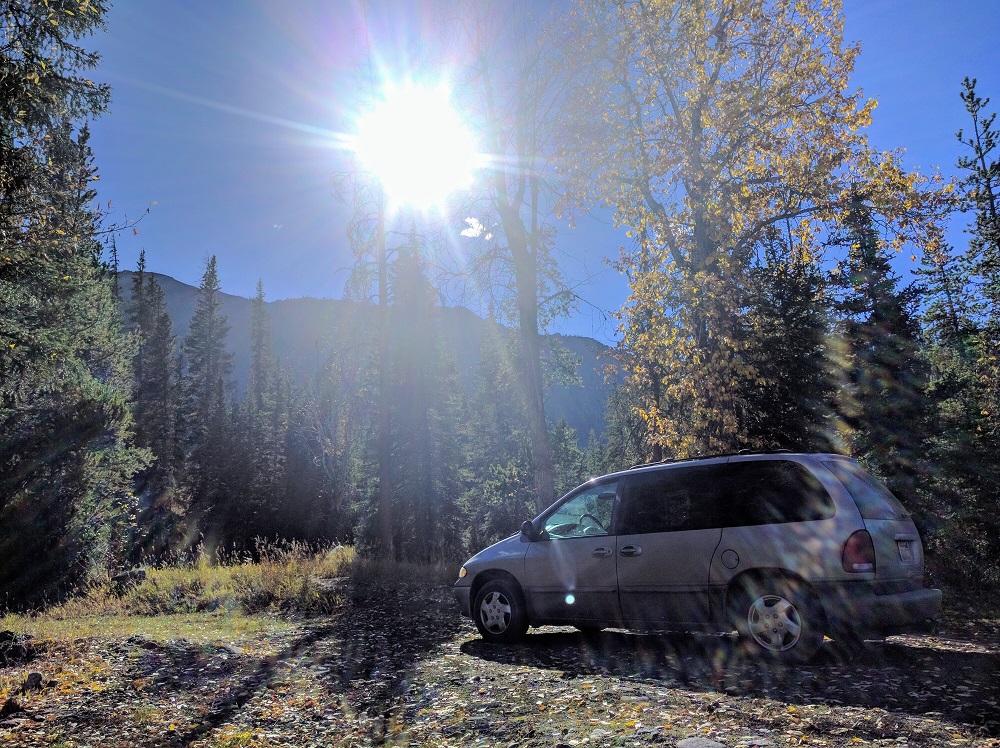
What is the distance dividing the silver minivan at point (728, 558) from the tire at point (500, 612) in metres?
0.02

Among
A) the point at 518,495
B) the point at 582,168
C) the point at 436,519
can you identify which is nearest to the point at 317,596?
the point at 582,168

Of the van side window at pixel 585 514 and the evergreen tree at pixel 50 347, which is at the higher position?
the evergreen tree at pixel 50 347

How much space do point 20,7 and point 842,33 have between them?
55.2 ft

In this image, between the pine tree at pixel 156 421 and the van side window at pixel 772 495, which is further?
the pine tree at pixel 156 421

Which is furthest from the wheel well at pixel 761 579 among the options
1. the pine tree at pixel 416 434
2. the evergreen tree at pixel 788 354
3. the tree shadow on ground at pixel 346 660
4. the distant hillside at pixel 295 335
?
the distant hillside at pixel 295 335

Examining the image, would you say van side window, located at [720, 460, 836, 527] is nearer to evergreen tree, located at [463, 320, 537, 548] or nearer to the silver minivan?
the silver minivan

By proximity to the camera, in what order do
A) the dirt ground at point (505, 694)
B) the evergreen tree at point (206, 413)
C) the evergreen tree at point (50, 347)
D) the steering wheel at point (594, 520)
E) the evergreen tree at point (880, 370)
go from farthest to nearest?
the evergreen tree at point (206, 413) < the evergreen tree at point (880, 370) < the evergreen tree at point (50, 347) < the steering wheel at point (594, 520) < the dirt ground at point (505, 694)

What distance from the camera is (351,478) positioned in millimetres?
45938

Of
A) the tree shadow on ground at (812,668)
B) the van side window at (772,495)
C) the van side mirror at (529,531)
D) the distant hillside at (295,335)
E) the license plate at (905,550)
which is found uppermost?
the distant hillside at (295,335)

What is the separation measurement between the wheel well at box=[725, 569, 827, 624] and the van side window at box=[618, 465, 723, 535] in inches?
22.8

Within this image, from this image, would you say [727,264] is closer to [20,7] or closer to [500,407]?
[20,7]

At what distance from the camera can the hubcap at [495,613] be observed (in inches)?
308

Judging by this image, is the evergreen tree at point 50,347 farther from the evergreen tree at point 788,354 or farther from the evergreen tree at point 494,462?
the evergreen tree at point 494,462

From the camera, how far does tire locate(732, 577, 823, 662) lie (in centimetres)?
570
